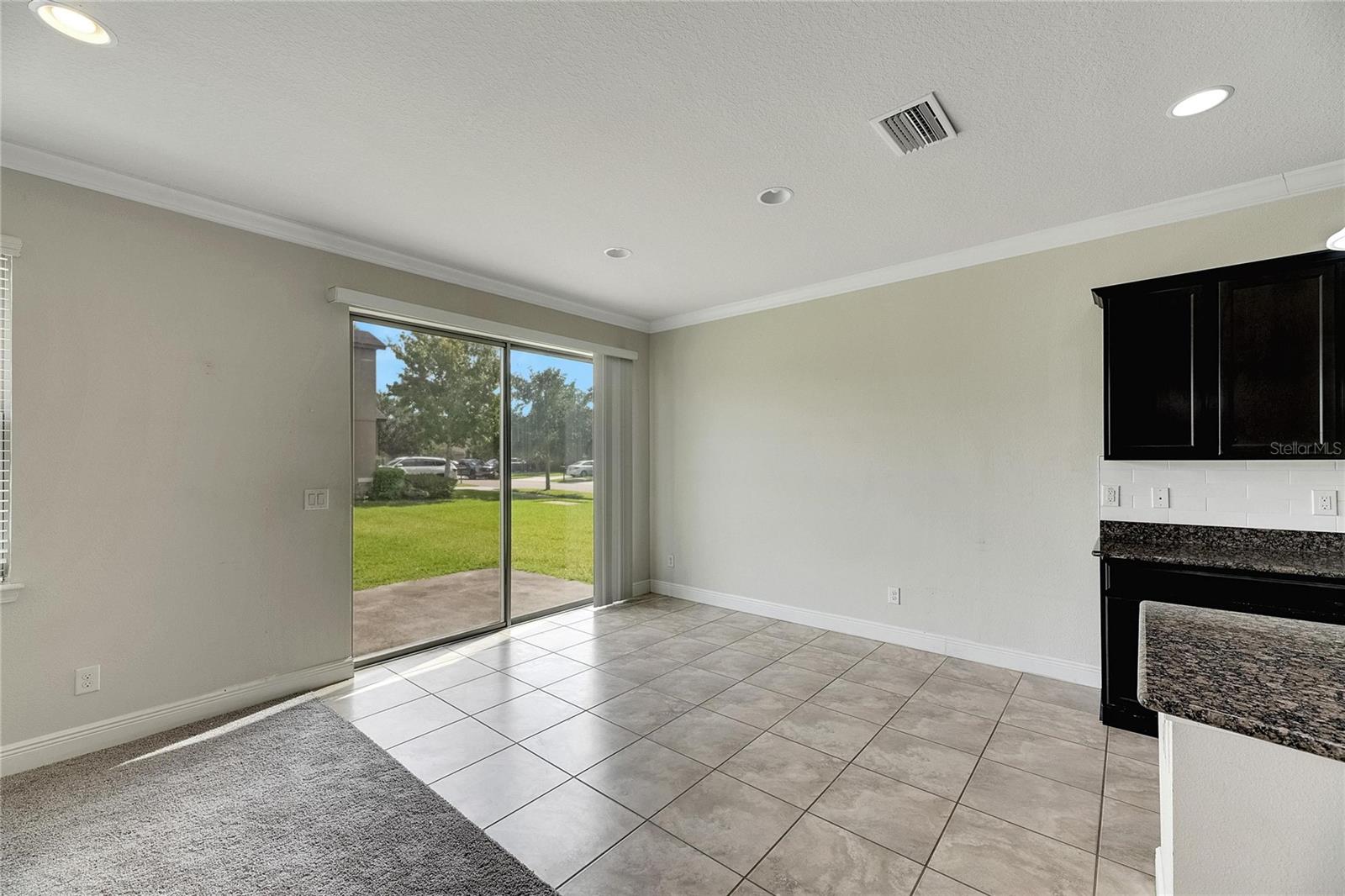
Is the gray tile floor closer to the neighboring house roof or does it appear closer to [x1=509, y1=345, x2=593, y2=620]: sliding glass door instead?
[x1=509, y1=345, x2=593, y2=620]: sliding glass door

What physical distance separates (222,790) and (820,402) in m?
4.21

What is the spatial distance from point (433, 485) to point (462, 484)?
236 mm

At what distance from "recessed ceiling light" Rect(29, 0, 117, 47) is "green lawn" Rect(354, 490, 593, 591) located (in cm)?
256

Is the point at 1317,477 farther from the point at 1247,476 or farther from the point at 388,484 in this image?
the point at 388,484

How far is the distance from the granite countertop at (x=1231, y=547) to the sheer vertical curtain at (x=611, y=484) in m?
3.69

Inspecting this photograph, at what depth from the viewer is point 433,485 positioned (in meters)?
4.11

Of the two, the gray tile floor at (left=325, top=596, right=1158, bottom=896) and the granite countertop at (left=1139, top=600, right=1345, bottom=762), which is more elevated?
the granite countertop at (left=1139, top=600, right=1345, bottom=762)

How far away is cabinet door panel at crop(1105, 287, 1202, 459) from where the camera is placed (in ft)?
9.43

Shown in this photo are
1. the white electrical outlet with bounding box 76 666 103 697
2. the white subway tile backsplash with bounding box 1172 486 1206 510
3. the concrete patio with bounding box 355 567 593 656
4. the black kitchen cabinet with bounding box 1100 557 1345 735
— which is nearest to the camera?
the black kitchen cabinet with bounding box 1100 557 1345 735

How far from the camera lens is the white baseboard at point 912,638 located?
11.3 ft

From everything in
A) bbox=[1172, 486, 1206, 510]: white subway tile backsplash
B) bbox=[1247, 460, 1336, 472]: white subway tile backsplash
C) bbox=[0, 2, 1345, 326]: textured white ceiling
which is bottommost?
bbox=[1172, 486, 1206, 510]: white subway tile backsplash

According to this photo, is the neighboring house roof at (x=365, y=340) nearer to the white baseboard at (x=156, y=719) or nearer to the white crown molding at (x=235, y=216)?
the white crown molding at (x=235, y=216)

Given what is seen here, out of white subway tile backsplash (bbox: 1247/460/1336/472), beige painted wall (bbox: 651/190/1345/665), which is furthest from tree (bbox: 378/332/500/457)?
white subway tile backsplash (bbox: 1247/460/1336/472)

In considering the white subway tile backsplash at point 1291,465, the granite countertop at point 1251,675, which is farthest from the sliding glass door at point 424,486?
the white subway tile backsplash at point 1291,465
